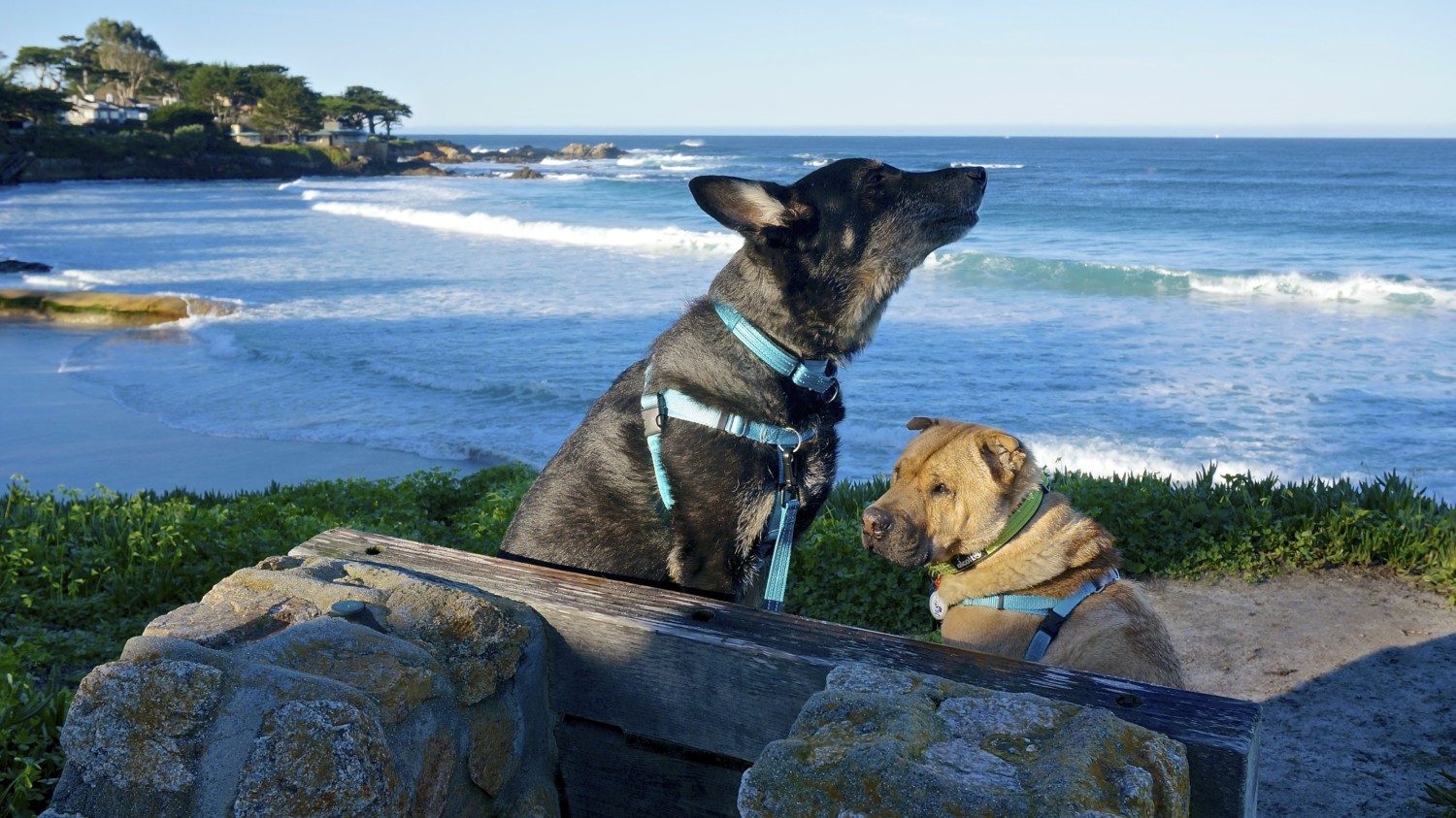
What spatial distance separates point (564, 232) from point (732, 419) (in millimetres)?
34076

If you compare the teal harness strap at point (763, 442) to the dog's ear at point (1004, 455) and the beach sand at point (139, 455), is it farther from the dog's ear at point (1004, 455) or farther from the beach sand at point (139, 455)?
the beach sand at point (139, 455)

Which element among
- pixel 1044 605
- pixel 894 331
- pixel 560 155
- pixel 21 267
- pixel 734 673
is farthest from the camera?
pixel 560 155

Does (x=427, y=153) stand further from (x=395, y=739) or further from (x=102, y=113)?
(x=395, y=739)

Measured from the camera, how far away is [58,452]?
10.7 metres

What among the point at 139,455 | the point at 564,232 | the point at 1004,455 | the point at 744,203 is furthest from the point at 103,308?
the point at 1004,455

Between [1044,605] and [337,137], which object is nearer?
[1044,605]

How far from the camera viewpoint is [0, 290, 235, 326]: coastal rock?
752 inches

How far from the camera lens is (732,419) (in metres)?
3.17

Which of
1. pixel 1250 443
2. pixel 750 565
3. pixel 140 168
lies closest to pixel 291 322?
pixel 1250 443

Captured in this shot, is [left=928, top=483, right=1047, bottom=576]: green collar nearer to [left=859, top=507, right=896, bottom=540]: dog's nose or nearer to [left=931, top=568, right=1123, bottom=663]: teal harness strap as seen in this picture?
[left=931, top=568, right=1123, bottom=663]: teal harness strap

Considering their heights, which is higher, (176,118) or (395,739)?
(176,118)

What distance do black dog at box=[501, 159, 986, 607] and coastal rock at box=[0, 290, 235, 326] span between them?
1858 centimetres

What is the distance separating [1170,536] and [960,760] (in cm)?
523

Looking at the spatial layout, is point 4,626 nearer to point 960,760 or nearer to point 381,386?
point 960,760
